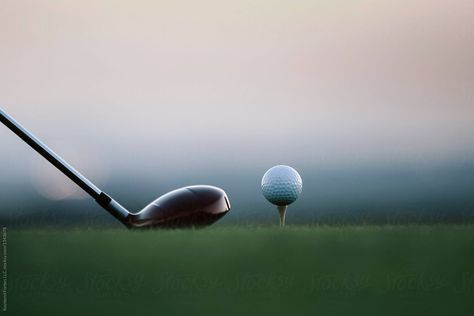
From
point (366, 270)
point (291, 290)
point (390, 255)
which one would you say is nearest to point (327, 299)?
point (291, 290)

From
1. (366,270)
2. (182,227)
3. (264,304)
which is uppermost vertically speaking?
(182,227)

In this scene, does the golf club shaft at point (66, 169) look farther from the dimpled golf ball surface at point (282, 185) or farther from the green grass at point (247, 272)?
the dimpled golf ball surface at point (282, 185)

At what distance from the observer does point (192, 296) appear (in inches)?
175

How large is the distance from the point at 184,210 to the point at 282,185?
225 cm

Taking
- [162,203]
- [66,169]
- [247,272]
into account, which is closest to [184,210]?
[162,203]

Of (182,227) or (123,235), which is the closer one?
(123,235)

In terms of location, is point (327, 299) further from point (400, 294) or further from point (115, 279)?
point (115, 279)

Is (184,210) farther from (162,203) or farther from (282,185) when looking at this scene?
(282,185)

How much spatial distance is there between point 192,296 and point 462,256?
2.26 m

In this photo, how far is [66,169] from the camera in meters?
6.57

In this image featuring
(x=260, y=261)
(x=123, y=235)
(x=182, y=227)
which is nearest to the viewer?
(x=260, y=261)

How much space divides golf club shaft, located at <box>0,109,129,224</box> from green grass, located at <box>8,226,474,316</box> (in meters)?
0.58

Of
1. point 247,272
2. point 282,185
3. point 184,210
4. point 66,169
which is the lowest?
point 247,272

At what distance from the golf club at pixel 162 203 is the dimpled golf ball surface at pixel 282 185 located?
1.86 m
